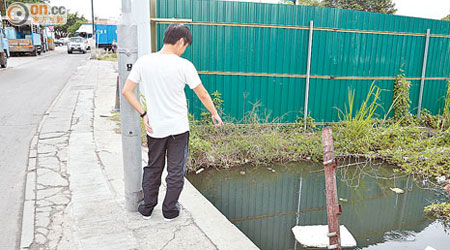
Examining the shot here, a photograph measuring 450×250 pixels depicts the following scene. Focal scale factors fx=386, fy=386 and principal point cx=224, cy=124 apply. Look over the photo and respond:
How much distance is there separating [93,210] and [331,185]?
2456mm

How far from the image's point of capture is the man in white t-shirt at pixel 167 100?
3344 mm

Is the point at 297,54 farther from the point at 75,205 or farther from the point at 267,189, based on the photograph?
the point at 75,205

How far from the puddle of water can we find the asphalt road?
2288 mm

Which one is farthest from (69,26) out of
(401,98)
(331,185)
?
(331,185)

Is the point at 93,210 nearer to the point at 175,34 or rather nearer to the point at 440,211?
the point at 175,34

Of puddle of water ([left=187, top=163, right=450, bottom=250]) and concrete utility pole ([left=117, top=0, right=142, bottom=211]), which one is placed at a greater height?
concrete utility pole ([left=117, top=0, right=142, bottom=211])

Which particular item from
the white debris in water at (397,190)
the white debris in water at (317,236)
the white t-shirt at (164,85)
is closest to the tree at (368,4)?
the white debris in water at (397,190)

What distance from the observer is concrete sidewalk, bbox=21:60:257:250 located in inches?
135

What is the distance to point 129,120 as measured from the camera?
3674 mm

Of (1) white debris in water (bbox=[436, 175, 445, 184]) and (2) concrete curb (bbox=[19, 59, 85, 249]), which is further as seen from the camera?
(1) white debris in water (bbox=[436, 175, 445, 184])

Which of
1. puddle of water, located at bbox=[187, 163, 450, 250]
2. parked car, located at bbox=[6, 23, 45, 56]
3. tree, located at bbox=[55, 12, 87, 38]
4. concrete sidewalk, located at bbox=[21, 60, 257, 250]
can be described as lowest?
puddle of water, located at bbox=[187, 163, 450, 250]

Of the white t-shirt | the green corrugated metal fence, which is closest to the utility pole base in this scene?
the white t-shirt

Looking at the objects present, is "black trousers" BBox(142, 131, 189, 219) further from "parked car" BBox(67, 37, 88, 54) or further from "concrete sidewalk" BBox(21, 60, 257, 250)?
"parked car" BBox(67, 37, 88, 54)

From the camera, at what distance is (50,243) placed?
135 inches
